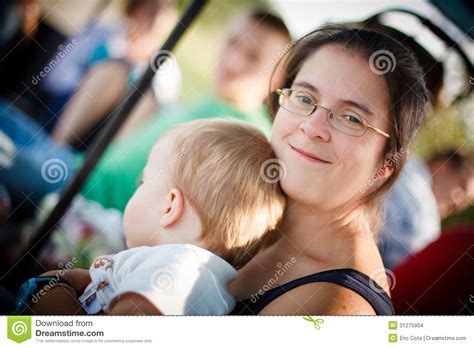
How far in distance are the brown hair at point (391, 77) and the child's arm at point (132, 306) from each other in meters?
0.89

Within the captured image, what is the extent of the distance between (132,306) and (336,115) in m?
1.05

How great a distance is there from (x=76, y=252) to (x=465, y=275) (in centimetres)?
163

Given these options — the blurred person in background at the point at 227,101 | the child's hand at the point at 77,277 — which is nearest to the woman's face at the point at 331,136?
the blurred person in background at the point at 227,101

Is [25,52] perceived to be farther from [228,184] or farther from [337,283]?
[337,283]

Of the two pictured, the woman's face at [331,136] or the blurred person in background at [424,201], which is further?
the blurred person in background at [424,201]

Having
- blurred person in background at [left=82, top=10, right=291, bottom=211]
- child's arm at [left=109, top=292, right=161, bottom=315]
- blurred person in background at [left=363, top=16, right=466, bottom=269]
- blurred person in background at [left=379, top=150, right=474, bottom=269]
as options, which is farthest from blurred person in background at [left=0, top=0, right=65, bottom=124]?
blurred person in background at [left=379, top=150, right=474, bottom=269]

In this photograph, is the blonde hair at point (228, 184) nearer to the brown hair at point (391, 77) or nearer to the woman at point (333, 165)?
the woman at point (333, 165)

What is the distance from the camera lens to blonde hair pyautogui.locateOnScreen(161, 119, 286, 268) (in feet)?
7.83

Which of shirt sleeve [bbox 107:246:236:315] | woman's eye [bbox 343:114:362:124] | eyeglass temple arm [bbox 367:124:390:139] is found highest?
eyeglass temple arm [bbox 367:124:390:139]

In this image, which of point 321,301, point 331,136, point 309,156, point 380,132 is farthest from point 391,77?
point 321,301

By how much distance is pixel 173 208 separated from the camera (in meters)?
2.41

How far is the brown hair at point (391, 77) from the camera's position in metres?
2.52

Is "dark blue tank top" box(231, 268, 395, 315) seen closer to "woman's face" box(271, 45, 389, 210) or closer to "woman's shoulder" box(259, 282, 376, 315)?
"woman's shoulder" box(259, 282, 376, 315)
